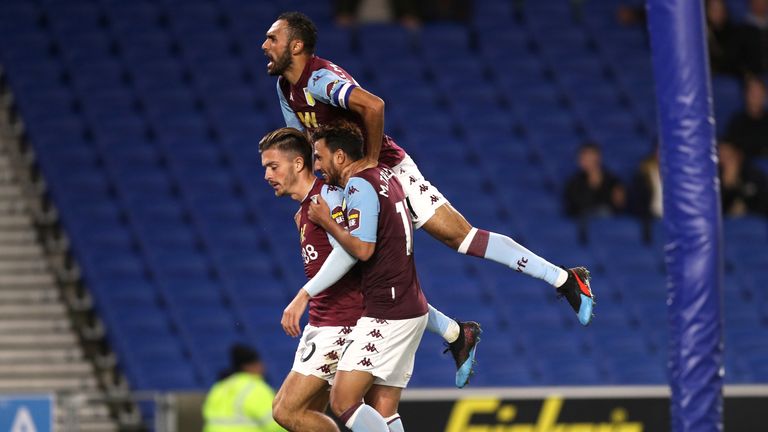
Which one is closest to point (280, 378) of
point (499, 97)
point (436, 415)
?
point (436, 415)

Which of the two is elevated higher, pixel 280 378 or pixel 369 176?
pixel 369 176

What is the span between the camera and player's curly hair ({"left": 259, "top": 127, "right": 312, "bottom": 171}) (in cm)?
737

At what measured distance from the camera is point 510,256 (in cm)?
770

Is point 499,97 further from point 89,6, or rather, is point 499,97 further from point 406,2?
point 89,6

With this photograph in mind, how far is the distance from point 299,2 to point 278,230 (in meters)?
3.28

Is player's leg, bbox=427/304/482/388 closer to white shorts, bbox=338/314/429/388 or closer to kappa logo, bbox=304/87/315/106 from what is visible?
white shorts, bbox=338/314/429/388

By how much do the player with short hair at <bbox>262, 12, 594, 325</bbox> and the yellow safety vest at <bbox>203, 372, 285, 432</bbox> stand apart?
3438 millimetres

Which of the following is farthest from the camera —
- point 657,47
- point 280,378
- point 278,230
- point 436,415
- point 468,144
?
point 468,144

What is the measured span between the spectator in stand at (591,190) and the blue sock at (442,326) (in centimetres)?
727

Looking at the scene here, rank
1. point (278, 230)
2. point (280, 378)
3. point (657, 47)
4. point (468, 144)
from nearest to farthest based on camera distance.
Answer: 1. point (657, 47)
2. point (280, 378)
3. point (278, 230)
4. point (468, 144)

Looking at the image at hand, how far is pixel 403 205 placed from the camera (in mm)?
7320

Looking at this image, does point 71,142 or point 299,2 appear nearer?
point 71,142

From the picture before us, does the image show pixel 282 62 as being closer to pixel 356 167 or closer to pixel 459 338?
pixel 356 167

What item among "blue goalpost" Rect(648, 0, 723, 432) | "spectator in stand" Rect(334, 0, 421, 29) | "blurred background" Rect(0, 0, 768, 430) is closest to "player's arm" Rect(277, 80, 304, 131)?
"blue goalpost" Rect(648, 0, 723, 432)
